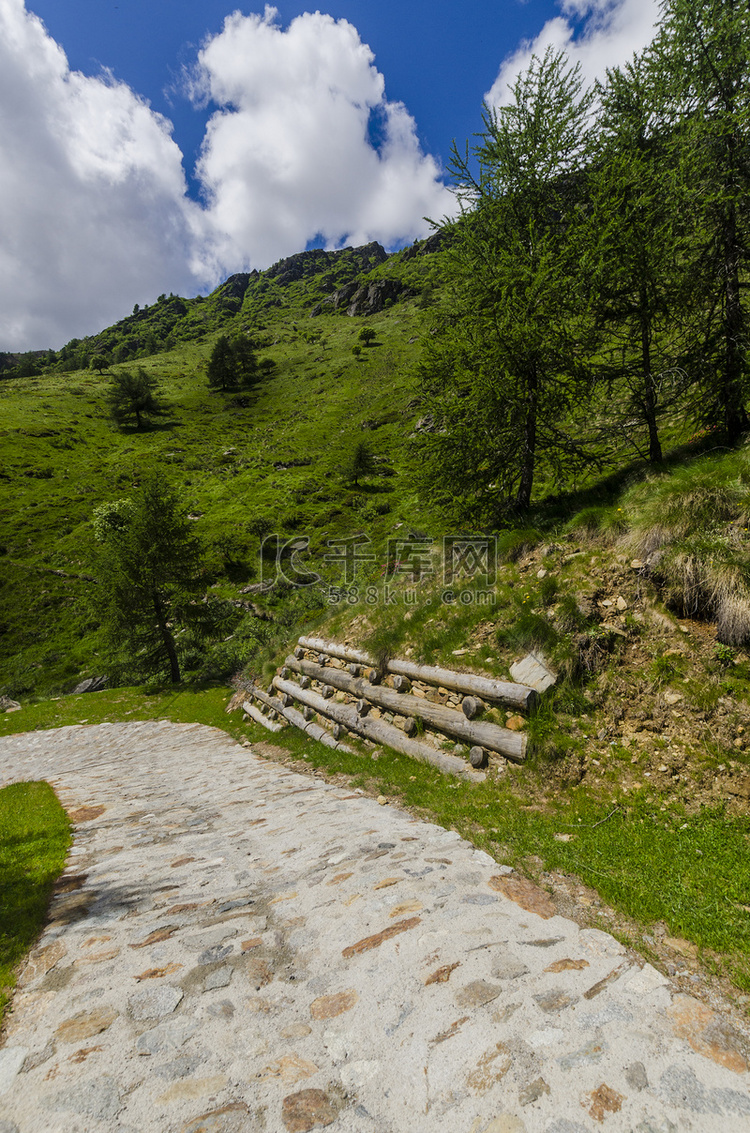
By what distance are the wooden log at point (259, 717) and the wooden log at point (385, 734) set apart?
1450 mm

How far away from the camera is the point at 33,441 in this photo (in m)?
76.8

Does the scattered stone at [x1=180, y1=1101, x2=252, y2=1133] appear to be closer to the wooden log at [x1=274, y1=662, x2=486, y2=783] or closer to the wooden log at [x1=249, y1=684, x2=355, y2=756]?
the wooden log at [x1=274, y1=662, x2=486, y2=783]

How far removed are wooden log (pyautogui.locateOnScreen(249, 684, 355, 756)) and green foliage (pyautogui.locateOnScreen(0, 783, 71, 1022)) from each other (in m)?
5.95

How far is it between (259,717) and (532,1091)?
50.3 ft

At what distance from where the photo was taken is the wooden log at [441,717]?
738 centimetres

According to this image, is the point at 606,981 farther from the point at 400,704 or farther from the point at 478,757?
the point at 400,704

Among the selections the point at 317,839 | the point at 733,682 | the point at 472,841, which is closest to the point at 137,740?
the point at 317,839

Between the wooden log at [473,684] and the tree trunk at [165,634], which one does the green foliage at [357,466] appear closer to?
the tree trunk at [165,634]

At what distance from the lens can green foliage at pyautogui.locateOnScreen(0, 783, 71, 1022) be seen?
12.5 ft

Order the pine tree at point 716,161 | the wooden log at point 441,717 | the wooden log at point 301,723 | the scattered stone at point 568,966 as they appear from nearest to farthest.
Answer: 1. the scattered stone at point 568,966
2. the wooden log at point 441,717
3. the pine tree at point 716,161
4. the wooden log at point 301,723

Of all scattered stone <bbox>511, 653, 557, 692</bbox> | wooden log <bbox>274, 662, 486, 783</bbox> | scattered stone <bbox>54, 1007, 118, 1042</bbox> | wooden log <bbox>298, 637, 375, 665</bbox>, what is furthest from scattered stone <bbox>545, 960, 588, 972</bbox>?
wooden log <bbox>298, 637, 375, 665</bbox>

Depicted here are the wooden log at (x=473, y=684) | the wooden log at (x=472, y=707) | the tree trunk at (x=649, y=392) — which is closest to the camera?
the wooden log at (x=473, y=684)

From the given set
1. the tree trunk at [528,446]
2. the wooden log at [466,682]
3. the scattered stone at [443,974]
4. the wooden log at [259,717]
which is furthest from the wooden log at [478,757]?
the wooden log at [259,717]

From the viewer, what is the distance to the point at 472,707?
26.9 ft
